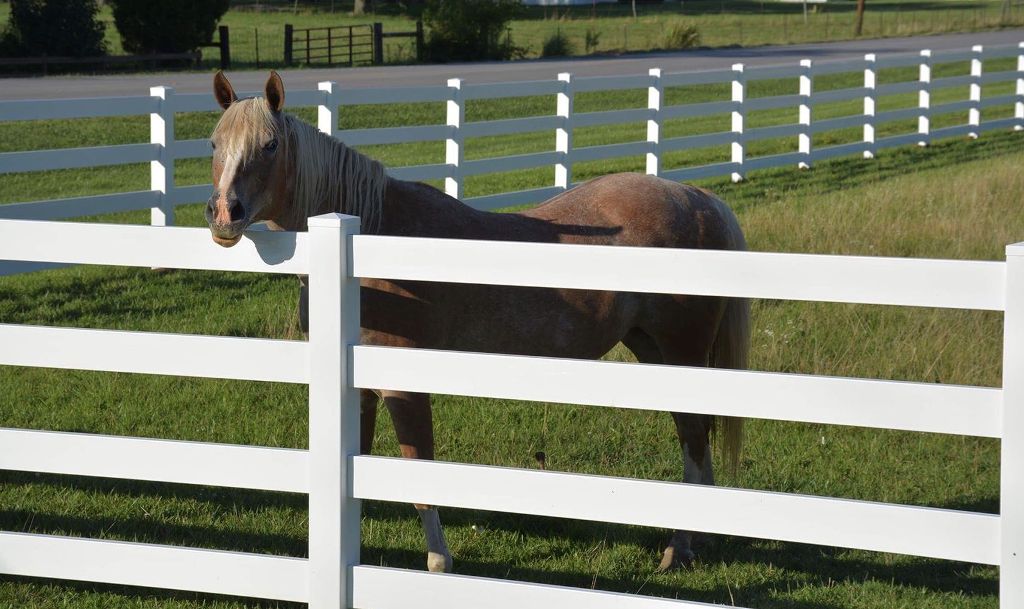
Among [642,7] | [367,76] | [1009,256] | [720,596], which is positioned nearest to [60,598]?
[720,596]

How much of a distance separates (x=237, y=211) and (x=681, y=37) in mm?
41524

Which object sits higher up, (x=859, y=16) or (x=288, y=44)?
(x=859, y=16)

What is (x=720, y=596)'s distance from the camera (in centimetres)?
478

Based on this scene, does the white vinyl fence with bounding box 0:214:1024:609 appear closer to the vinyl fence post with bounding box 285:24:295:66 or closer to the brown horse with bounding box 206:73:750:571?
the brown horse with bounding box 206:73:750:571

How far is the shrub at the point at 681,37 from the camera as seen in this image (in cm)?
4406

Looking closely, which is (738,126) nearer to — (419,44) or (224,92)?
(224,92)

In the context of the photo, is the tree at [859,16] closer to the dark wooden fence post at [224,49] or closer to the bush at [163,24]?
Result: the bush at [163,24]

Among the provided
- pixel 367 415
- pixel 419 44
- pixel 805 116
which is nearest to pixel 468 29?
pixel 419 44

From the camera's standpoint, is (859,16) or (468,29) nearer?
(468,29)

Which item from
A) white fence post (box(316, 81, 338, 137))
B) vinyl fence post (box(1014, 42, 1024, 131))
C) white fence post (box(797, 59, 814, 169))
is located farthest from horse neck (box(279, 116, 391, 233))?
vinyl fence post (box(1014, 42, 1024, 131))

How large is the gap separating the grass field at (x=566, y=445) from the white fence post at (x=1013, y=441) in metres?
1.23

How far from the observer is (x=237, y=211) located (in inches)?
169

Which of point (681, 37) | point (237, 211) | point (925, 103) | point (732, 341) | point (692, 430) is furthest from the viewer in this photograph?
point (681, 37)

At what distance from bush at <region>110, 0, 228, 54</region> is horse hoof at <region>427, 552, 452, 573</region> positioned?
31.2m
